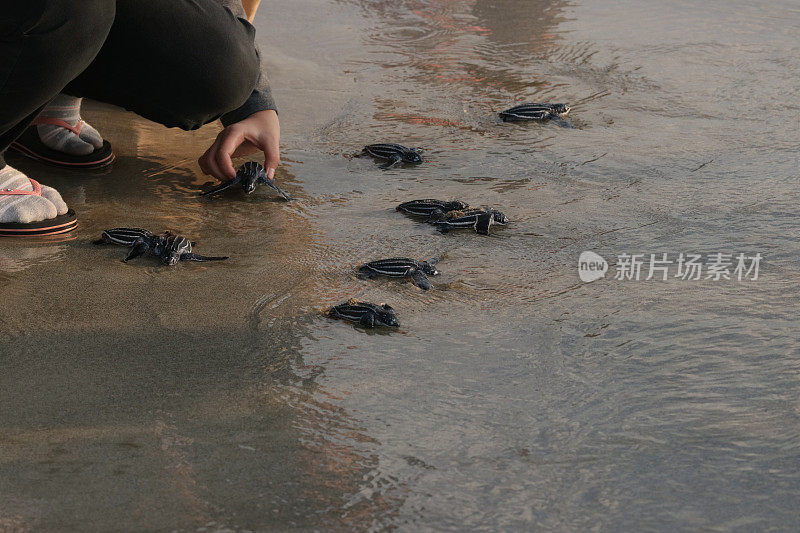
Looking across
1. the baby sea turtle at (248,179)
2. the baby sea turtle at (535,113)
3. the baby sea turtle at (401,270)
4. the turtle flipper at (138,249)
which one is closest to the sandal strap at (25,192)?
the turtle flipper at (138,249)

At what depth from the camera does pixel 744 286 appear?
289cm

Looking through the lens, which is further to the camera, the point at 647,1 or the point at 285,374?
the point at 647,1

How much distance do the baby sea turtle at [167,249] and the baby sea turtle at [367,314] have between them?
0.67 m

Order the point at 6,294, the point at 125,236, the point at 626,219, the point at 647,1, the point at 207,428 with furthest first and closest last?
the point at 647,1 < the point at 626,219 < the point at 125,236 < the point at 6,294 < the point at 207,428

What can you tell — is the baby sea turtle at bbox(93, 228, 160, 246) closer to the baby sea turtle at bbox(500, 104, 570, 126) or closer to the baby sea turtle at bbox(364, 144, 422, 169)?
the baby sea turtle at bbox(364, 144, 422, 169)

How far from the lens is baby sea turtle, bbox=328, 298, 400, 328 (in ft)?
8.61

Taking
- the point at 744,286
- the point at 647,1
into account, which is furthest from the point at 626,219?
the point at 647,1

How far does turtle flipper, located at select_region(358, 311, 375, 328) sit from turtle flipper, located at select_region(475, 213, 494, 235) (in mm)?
914

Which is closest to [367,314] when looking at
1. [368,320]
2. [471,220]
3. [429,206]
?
[368,320]

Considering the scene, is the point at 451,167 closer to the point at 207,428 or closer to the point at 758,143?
the point at 758,143

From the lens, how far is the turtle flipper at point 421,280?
293 centimetres

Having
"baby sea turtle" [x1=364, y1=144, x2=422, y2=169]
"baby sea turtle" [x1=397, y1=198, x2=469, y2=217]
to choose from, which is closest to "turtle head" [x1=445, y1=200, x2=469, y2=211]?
"baby sea turtle" [x1=397, y1=198, x2=469, y2=217]

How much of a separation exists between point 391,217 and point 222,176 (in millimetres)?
748

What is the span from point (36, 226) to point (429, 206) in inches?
59.8
